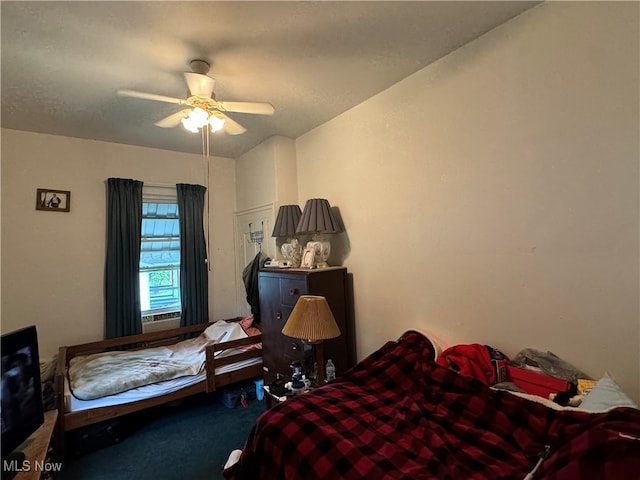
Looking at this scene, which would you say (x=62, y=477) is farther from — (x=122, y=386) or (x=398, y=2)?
(x=398, y=2)

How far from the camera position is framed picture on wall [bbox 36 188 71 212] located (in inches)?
119

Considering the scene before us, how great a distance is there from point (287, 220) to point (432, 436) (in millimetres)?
2097

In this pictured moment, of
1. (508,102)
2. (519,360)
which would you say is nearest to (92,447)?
(519,360)

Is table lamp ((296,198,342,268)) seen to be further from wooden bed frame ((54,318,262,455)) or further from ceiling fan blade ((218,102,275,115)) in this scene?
wooden bed frame ((54,318,262,455))

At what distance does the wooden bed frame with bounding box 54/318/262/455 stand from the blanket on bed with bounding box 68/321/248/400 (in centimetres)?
9

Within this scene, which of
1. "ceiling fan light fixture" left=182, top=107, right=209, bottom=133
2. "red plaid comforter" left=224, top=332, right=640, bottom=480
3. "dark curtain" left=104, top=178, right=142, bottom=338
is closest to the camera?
"red plaid comforter" left=224, top=332, right=640, bottom=480

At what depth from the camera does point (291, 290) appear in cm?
260

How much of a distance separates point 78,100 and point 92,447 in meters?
2.59

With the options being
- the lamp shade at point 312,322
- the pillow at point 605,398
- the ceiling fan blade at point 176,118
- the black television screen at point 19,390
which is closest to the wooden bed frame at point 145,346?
the black television screen at point 19,390

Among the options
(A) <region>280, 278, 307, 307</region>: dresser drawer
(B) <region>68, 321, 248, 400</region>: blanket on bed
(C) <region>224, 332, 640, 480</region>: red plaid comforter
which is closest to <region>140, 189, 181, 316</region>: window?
(B) <region>68, 321, 248, 400</region>: blanket on bed

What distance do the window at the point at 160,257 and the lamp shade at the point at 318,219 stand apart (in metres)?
1.87

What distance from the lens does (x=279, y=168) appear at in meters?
3.29

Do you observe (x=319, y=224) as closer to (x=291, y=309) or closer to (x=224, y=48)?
(x=291, y=309)

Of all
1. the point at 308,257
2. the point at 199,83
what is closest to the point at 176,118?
the point at 199,83
